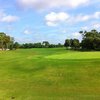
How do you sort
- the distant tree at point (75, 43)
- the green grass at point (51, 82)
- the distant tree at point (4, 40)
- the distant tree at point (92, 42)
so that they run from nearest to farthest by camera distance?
the green grass at point (51, 82) < the distant tree at point (92, 42) < the distant tree at point (4, 40) < the distant tree at point (75, 43)

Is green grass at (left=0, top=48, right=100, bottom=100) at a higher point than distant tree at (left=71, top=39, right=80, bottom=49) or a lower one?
lower

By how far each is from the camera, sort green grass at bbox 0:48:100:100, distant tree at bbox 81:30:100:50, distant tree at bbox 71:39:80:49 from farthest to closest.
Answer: distant tree at bbox 71:39:80:49 → distant tree at bbox 81:30:100:50 → green grass at bbox 0:48:100:100

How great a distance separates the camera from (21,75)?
31.9 meters

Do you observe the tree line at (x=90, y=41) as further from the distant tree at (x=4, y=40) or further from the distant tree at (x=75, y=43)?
the distant tree at (x=4, y=40)

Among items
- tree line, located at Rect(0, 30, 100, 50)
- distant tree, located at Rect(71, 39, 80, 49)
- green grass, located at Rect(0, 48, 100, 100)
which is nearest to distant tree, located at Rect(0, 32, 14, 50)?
tree line, located at Rect(0, 30, 100, 50)

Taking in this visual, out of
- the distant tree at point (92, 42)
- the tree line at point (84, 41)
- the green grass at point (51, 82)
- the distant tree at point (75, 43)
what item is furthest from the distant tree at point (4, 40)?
the green grass at point (51, 82)

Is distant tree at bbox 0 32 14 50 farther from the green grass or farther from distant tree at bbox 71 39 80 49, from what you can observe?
the green grass

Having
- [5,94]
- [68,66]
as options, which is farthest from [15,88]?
[68,66]

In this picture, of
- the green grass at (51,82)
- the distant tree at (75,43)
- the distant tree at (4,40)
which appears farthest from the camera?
the distant tree at (75,43)

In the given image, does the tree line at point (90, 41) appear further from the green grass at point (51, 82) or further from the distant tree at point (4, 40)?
the green grass at point (51, 82)

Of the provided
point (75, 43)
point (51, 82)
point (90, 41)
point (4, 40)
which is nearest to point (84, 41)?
point (90, 41)

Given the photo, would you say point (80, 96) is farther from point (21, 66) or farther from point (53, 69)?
point (21, 66)

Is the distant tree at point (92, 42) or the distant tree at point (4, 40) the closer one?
the distant tree at point (92, 42)

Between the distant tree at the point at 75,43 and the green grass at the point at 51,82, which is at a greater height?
the distant tree at the point at 75,43
